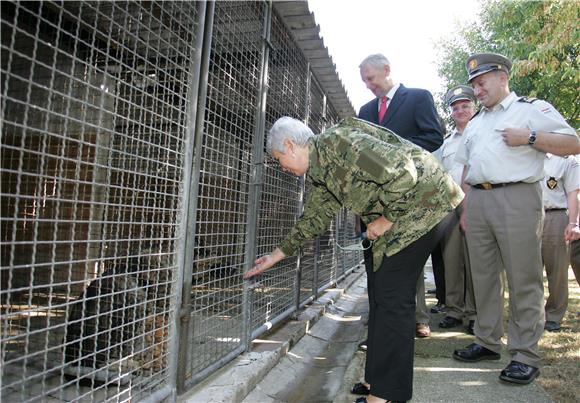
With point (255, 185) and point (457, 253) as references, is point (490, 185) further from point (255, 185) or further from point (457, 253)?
point (255, 185)

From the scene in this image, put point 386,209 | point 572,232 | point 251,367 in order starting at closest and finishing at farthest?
point 386,209 < point 251,367 < point 572,232

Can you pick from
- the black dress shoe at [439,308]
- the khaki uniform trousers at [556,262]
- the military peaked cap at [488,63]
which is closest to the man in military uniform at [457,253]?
the black dress shoe at [439,308]

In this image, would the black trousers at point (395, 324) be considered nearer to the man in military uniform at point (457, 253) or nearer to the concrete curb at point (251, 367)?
the concrete curb at point (251, 367)

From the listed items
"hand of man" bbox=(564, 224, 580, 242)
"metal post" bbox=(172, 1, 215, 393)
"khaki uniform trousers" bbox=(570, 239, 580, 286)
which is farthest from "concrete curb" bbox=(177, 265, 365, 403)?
"khaki uniform trousers" bbox=(570, 239, 580, 286)

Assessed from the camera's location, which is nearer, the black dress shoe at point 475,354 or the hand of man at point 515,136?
the hand of man at point 515,136

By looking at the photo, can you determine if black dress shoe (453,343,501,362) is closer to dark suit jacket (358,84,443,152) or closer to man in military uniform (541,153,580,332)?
man in military uniform (541,153,580,332)

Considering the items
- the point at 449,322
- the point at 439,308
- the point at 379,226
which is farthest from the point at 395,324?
the point at 439,308

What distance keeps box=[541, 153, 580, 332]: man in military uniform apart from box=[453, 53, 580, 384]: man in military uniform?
56.9 inches

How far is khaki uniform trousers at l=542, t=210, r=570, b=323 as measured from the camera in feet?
13.9

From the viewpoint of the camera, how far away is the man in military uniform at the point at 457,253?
414 cm

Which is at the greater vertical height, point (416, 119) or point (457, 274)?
point (416, 119)

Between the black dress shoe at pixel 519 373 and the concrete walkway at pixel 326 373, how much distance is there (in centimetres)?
4

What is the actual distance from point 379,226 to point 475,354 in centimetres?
161

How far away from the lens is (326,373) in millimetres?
3266
